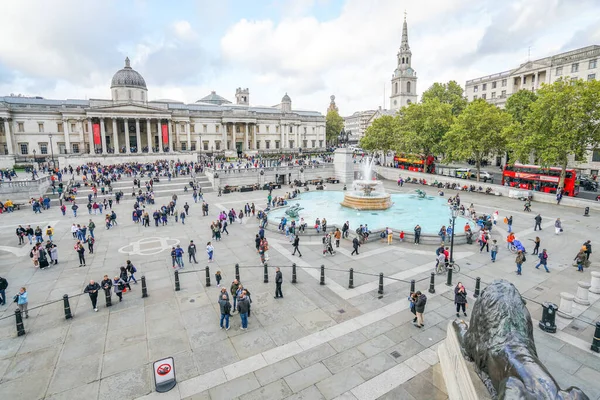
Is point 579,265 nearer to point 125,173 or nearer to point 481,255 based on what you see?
point 481,255


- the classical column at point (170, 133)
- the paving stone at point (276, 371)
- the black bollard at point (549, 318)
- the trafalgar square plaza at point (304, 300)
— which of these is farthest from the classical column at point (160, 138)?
the black bollard at point (549, 318)

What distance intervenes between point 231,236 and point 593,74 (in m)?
63.8

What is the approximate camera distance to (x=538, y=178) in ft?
120

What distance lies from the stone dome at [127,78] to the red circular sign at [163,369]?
259 feet

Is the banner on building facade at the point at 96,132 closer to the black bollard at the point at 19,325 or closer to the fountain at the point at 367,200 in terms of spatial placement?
the fountain at the point at 367,200

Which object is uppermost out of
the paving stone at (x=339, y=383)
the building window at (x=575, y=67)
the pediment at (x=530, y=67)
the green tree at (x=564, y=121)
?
the pediment at (x=530, y=67)

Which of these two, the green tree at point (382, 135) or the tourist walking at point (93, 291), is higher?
the green tree at point (382, 135)

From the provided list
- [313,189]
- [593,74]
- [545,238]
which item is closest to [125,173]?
[313,189]

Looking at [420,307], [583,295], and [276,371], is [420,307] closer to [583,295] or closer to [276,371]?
[276,371]

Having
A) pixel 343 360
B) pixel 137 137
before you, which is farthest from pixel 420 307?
pixel 137 137

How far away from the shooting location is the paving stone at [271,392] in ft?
27.0

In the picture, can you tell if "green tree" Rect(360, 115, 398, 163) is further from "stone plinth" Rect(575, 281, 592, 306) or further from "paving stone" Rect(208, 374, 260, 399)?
"paving stone" Rect(208, 374, 260, 399)

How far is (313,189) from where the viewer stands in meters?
43.5

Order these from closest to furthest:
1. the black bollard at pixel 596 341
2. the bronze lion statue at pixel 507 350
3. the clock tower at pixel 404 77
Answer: the bronze lion statue at pixel 507 350
the black bollard at pixel 596 341
the clock tower at pixel 404 77
